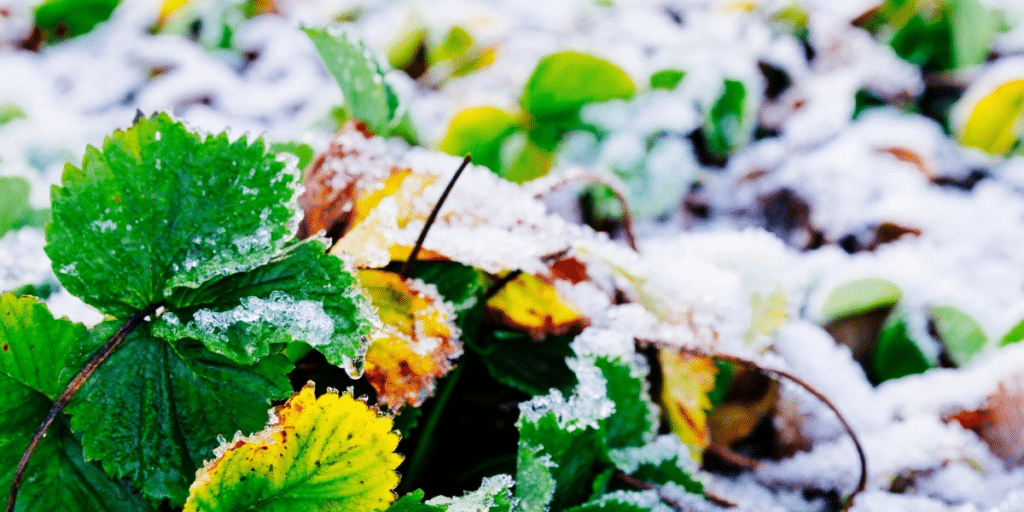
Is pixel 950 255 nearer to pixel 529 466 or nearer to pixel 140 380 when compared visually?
pixel 529 466

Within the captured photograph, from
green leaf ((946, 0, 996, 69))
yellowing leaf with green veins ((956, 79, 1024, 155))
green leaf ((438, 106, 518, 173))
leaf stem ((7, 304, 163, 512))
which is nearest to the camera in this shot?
leaf stem ((7, 304, 163, 512))

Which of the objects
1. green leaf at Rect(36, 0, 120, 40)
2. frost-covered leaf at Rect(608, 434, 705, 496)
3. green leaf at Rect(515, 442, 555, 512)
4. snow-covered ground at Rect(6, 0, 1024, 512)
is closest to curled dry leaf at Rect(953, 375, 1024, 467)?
snow-covered ground at Rect(6, 0, 1024, 512)

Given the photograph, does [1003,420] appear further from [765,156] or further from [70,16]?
[70,16]

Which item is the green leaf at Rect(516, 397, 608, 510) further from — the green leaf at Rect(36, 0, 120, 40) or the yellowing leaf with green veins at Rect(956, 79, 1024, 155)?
the green leaf at Rect(36, 0, 120, 40)

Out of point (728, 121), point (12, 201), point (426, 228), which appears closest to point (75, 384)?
point (426, 228)

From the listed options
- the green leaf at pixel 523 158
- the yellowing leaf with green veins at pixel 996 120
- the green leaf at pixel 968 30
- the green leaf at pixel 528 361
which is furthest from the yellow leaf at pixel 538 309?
the green leaf at pixel 968 30

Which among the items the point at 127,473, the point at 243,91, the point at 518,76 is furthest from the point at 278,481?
the point at 243,91

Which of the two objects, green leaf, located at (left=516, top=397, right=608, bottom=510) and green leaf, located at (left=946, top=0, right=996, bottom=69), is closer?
green leaf, located at (left=516, top=397, right=608, bottom=510)
